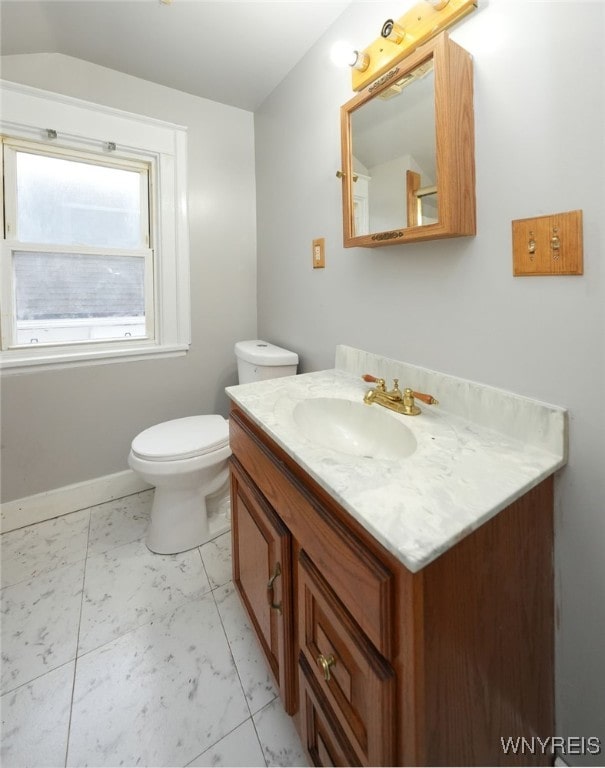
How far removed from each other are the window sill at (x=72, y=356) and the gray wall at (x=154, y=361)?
0.03 m

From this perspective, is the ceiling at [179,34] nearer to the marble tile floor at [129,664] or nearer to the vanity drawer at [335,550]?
the vanity drawer at [335,550]

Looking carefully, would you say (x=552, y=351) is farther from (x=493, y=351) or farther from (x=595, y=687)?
(x=595, y=687)

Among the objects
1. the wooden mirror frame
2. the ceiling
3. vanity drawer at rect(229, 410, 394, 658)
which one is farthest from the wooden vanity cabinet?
the ceiling

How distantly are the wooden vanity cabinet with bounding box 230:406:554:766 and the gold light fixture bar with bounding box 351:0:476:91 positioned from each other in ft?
3.71

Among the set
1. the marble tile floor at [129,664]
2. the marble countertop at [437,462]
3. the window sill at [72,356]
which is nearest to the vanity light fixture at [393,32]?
the marble countertop at [437,462]

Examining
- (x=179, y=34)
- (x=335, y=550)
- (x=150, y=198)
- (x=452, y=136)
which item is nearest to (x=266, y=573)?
(x=335, y=550)

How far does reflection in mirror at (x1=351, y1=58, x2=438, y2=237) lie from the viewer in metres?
0.90

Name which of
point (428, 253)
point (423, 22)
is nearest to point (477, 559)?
point (428, 253)

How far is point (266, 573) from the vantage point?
0.92 metres

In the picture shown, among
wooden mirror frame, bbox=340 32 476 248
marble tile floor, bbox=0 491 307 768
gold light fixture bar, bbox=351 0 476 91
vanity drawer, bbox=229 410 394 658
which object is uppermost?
gold light fixture bar, bbox=351 0 476 91

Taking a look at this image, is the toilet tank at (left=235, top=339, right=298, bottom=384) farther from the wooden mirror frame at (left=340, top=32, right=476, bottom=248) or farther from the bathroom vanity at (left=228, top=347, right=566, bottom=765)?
the wooden mirror frame at (left=340, top=32, right=476, bottom=248)

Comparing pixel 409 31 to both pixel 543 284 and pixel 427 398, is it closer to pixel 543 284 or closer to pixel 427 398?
pixel 543 284

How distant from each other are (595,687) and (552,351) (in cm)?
73

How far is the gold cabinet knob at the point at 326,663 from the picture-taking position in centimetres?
66
